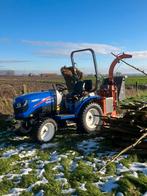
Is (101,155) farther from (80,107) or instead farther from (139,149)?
(80,107)

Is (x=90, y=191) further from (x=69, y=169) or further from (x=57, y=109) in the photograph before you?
(x=57, y=109)

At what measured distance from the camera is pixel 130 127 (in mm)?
9164

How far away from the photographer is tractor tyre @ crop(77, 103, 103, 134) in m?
10.9

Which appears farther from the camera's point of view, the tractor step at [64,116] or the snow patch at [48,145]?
the tractor step at [64,116]

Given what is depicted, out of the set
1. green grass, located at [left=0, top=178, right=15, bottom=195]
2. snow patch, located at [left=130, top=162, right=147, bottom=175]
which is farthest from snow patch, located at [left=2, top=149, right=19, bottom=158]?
snow patch, located at [left=130, top=162, right=147, bottom=175]

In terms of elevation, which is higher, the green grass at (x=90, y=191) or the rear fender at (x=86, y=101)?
the rear fender at (x=86, y=101)

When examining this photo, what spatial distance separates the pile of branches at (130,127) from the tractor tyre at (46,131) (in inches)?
61.1

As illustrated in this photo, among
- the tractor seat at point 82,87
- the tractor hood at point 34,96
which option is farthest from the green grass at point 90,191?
the tractor seat at point 82,87

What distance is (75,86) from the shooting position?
1121 centimetres

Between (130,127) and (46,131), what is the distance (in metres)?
2.41

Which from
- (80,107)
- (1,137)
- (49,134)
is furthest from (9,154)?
(80,107)

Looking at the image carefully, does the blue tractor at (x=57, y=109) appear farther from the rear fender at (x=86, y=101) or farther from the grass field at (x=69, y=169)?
the grass field at (x=69, y=169)

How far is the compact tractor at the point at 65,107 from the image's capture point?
399 inches

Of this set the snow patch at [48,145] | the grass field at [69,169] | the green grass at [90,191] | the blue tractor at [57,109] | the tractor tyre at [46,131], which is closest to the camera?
the green grass at [90,191]
